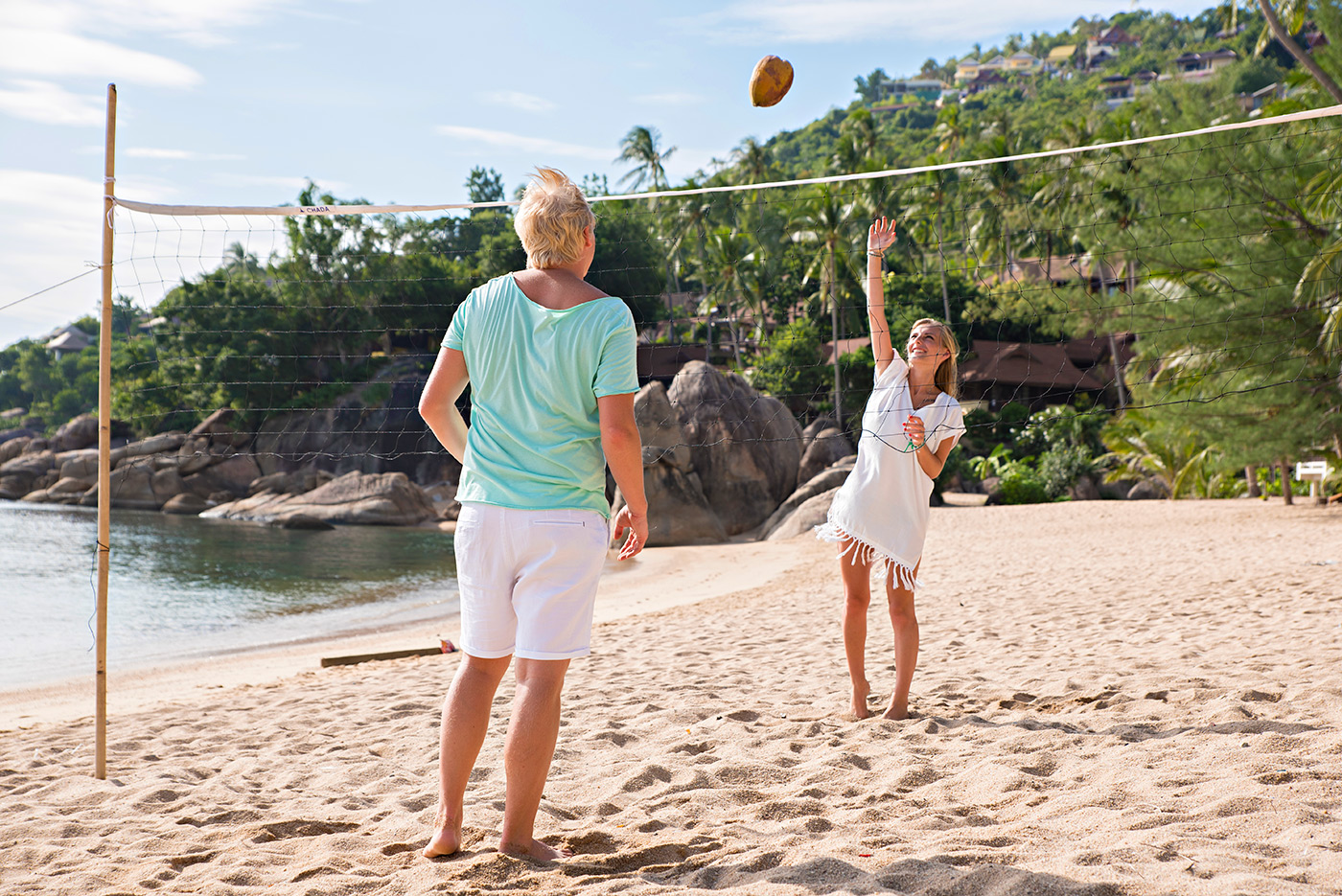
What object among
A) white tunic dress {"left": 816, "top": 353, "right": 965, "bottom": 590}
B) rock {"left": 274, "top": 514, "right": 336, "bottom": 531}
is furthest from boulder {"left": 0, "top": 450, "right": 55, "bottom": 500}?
white tunic dress {"left": 816, "top": 353, "right": 965, "bottom": 590}

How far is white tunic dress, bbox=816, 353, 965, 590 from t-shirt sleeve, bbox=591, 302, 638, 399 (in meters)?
1.36

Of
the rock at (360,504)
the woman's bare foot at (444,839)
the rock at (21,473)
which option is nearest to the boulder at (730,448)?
the rock at (360,504)

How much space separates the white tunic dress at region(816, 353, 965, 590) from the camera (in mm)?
3221

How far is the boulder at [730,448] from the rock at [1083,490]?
6733mm

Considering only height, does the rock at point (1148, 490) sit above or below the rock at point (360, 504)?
above

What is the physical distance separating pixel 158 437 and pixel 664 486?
67.9 feet

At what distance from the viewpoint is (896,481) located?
3250mm

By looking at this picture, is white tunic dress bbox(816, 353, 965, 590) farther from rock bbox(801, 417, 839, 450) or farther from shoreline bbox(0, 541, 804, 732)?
rock bbox(801, 417, 839, 450)

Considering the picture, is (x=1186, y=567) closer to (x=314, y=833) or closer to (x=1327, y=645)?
(x=1327, y=645)

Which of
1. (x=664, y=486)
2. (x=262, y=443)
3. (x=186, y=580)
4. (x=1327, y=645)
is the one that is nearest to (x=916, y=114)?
(x=262, y=443)

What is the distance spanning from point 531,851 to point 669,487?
15852mm

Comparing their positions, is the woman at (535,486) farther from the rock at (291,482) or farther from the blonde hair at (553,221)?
the rock at (291,482)

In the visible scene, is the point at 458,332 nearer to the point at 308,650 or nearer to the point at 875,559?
the point at 875,559

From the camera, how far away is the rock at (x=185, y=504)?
93.1 ft
